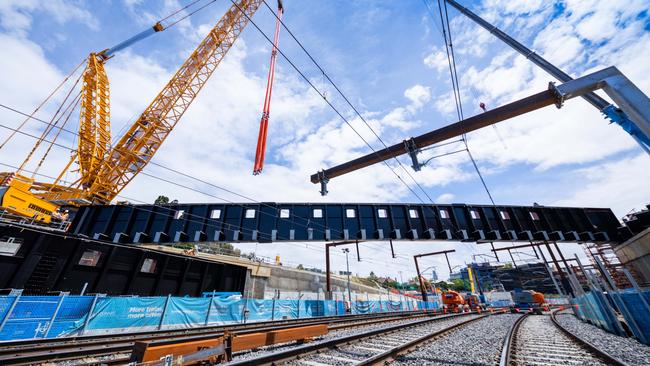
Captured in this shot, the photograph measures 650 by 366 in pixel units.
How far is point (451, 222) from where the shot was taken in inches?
687

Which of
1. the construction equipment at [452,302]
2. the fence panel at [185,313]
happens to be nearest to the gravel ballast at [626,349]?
the fence panel at [185,313]

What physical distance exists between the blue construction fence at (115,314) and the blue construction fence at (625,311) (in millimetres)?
17685

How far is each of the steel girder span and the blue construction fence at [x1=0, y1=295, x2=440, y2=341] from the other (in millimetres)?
4028

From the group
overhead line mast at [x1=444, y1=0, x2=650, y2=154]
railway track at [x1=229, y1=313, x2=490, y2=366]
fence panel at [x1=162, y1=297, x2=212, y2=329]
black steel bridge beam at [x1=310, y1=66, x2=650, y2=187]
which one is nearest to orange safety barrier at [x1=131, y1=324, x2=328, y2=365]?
railway track at [x1=229, y1=313, x2=490, y2=366]

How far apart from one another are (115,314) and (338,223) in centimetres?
1269

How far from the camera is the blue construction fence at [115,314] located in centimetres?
884

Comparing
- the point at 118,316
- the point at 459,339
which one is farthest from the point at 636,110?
the point at 118,316

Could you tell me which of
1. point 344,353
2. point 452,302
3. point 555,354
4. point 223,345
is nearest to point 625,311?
point 555,354

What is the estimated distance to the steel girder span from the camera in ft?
51.4

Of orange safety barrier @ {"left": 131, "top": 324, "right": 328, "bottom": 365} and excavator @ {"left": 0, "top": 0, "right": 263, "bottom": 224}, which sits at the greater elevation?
excavator @ {"left": 0, "top": 0, "right": 263, "bottom": 224}

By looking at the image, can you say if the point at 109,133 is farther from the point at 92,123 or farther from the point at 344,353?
the point at 344,353

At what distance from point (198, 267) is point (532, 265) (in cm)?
7504

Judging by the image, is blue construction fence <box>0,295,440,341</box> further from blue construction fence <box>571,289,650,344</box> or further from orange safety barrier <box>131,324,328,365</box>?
blue construction fence <box>571,289,650,344</box>

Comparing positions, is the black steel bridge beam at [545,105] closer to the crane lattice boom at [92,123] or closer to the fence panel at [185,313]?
the fence panel at [185,313]
